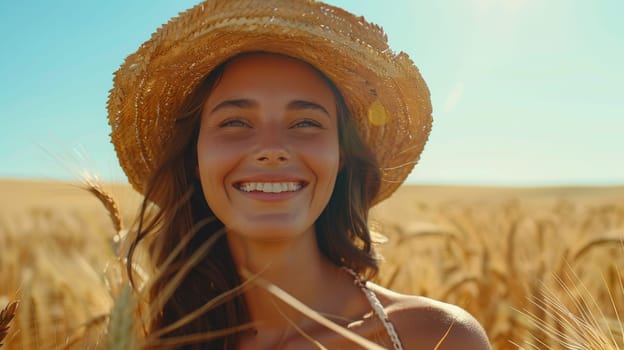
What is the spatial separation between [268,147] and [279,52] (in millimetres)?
333

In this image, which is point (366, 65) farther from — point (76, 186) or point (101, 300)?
point (101, 300)

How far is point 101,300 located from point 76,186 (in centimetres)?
44

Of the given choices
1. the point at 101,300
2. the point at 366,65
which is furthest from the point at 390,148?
the point at 101,300

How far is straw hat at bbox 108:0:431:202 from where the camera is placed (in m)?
1.61

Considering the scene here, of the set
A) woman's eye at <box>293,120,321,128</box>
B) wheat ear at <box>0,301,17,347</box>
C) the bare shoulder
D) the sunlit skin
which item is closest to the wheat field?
wheat ear at <box>0,301,17,347</box>

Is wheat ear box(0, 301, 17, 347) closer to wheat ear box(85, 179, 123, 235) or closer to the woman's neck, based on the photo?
wheat ear box(85, 179, 123, 235)

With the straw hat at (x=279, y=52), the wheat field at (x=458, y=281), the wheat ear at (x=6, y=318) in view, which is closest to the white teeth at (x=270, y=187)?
the wheat field at (x=458, y=281)

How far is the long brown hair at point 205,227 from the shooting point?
5.96 feet

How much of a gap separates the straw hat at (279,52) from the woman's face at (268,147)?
0.25 feet

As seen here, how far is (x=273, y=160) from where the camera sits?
1.58 m

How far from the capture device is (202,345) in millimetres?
1743

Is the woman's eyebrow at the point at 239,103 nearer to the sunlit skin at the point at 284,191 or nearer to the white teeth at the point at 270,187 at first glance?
the sunlit skin at the point at 284,191

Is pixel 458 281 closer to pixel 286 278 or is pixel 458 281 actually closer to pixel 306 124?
pixel 286 278

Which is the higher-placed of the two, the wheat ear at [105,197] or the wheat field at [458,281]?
the wheat ear at [105,197]
